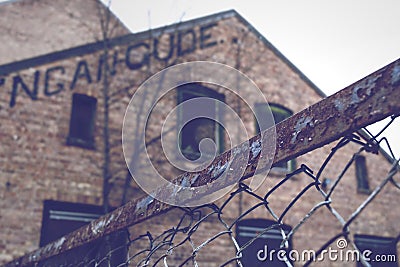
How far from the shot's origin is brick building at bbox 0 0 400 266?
22.7 ft

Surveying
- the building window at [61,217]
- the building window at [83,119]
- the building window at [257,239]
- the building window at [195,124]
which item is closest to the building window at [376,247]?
the building window at [257,239]

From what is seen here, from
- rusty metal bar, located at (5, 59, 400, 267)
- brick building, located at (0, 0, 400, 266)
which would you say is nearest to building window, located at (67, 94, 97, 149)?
brick building, located at (0, 0, 400, 266)

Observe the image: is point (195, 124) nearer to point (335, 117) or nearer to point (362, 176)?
point (362, 176)

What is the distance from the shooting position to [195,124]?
29.7 feet

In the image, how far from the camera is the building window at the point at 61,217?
6.92m

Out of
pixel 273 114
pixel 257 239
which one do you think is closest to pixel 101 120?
pixel 257 239

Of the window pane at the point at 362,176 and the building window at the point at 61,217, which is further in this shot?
the window pane at the point at 362,176

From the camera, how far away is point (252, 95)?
9961 mm

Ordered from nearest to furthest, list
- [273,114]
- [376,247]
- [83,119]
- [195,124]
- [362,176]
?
1. [83,119]
2. [195,124]
3. [376,247]
4. [273,114]
5. [362,176]

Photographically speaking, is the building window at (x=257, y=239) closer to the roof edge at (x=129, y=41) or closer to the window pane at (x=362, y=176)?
the window pane at (x=362, y=176)

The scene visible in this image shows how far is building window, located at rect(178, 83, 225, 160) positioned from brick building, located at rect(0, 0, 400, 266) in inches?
1.3

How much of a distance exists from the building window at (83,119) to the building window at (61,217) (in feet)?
3.70

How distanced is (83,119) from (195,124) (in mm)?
2440

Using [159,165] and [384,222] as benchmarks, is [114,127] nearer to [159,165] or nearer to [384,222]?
[159,165]
